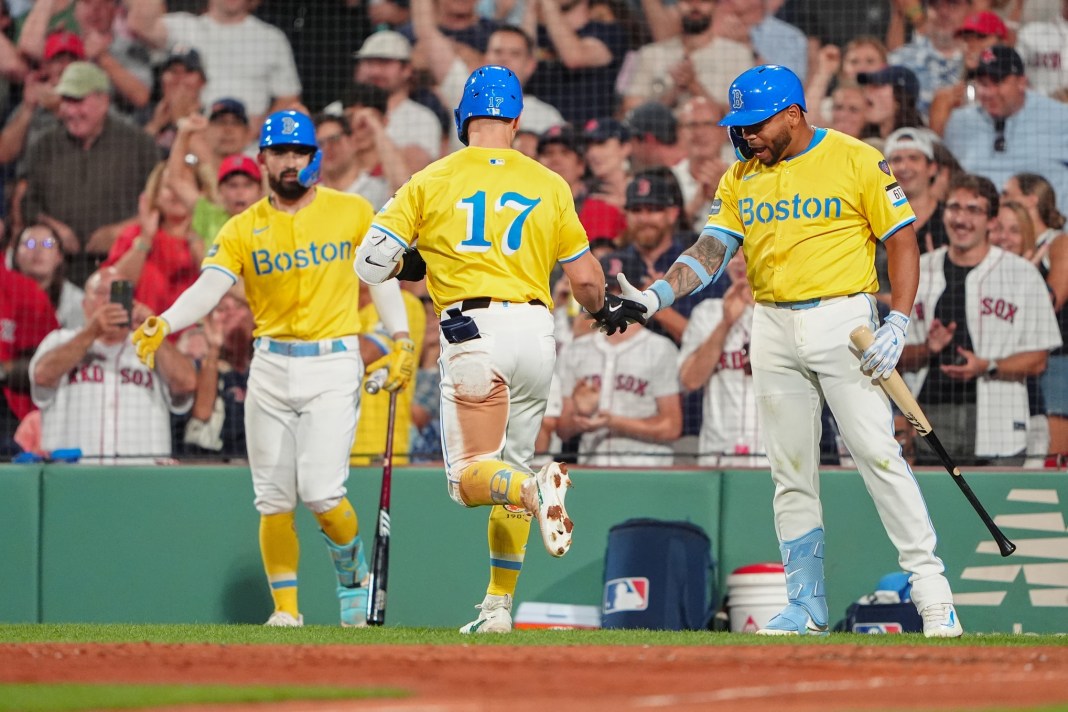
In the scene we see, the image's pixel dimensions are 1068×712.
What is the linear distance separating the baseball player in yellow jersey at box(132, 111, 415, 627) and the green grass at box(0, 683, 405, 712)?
303 cm

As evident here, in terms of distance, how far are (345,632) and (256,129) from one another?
4.87 m

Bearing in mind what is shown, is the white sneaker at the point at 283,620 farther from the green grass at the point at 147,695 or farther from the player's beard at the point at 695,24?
the player's beard at the point at 695,24

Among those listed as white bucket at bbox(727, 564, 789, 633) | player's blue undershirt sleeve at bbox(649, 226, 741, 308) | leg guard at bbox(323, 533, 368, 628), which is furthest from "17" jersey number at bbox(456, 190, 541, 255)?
white bucket at bbox(727, 564, 789, 633)

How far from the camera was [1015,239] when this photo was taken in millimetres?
8305

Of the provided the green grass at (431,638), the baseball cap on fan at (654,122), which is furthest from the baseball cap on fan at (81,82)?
the green grass at (431,638)

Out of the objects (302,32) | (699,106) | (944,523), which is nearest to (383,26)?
(302,32)

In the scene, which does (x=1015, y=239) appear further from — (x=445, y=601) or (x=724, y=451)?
(x=445, y=601)

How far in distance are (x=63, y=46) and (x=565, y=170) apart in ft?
12.3

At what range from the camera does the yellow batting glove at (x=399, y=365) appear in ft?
22.5

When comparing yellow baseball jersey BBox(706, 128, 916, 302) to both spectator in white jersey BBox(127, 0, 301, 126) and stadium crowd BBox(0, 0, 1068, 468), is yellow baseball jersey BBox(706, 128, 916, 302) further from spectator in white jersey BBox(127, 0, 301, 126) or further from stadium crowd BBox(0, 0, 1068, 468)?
spectator in white jersey BBox(127, 0, 301, 126)

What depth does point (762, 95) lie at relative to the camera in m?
5.72

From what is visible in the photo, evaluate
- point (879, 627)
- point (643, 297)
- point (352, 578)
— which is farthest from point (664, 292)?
point (352, 578)

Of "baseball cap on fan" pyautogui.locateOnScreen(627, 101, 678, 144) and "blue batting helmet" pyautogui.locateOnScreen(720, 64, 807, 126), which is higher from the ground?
"baseball cap on fan" pyautogui.locateOnScreen(627, 101, 678, 144)

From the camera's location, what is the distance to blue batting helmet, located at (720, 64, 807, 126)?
5.72 meters
